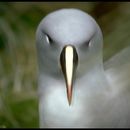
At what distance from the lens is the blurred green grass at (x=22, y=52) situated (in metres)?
2.59

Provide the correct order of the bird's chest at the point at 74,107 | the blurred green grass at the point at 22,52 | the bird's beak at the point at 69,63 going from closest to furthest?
the bird's beak at the point at 69,63 → the bird's chest at the point at 74,107 → the blurred green grass at the point at 22,52

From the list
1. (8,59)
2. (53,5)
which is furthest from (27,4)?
(8,59)

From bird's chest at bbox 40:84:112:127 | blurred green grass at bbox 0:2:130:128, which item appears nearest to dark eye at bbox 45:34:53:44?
bird's chest at bbox 40:84:112:127

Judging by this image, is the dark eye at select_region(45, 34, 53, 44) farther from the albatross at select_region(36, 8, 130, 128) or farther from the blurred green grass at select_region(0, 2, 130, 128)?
the blurred green grass at select_region(0, 2, 130, 128)

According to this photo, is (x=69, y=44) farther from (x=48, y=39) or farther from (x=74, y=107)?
(x=74, y=107)

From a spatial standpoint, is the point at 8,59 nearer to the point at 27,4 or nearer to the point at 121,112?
the point at 27,4

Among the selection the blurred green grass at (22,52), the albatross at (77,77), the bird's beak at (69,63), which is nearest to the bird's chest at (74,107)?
the albatross at (77,77)

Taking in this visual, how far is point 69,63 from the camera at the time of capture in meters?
1.60

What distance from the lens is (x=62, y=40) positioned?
1.63 meters

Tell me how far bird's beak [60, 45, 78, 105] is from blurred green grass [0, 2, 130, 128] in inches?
31.1

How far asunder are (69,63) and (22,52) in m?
1.29

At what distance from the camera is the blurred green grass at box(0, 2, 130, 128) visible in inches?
102

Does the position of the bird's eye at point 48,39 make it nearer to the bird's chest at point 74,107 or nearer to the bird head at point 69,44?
the bird head at point 69,44

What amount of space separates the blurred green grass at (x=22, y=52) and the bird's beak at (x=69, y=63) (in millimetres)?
790
